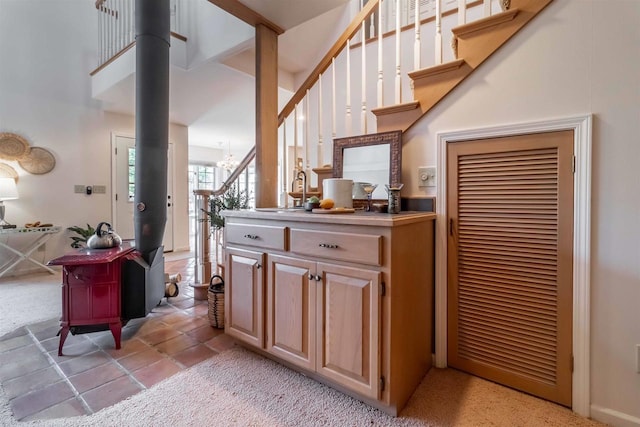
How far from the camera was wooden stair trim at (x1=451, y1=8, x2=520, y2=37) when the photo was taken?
4.99 ft

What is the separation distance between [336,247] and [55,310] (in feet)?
9.28

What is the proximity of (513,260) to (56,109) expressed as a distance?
551 cm

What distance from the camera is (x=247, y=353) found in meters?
1.97

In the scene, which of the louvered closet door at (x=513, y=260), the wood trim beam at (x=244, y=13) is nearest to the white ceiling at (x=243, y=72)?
the wood trim beam at (x=244, y=13)

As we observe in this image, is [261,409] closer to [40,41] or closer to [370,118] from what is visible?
[370,118]

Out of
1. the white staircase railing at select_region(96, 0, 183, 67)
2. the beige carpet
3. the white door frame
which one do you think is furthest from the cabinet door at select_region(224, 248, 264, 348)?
the white staircase railing at select_region(96, 0, 183, 67)

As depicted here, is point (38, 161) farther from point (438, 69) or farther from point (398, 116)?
point (438, 69)

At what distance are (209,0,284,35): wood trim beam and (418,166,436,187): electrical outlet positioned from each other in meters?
1.56

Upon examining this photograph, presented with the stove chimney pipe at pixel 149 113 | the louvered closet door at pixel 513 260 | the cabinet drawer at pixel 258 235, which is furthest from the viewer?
the stove chimney pipe at pixel 149 113

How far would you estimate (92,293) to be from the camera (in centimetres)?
197

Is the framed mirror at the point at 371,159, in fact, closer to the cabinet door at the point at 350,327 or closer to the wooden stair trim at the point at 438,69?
the wooden stair trim at the point at 438,69

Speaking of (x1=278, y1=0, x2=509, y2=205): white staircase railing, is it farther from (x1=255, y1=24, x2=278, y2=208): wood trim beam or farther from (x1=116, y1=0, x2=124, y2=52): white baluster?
(x1=116, y1=0, x2=124, y2=52): white baluster

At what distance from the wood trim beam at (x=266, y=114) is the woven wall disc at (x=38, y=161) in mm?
3581

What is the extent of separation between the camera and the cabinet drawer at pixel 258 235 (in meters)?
1.71
